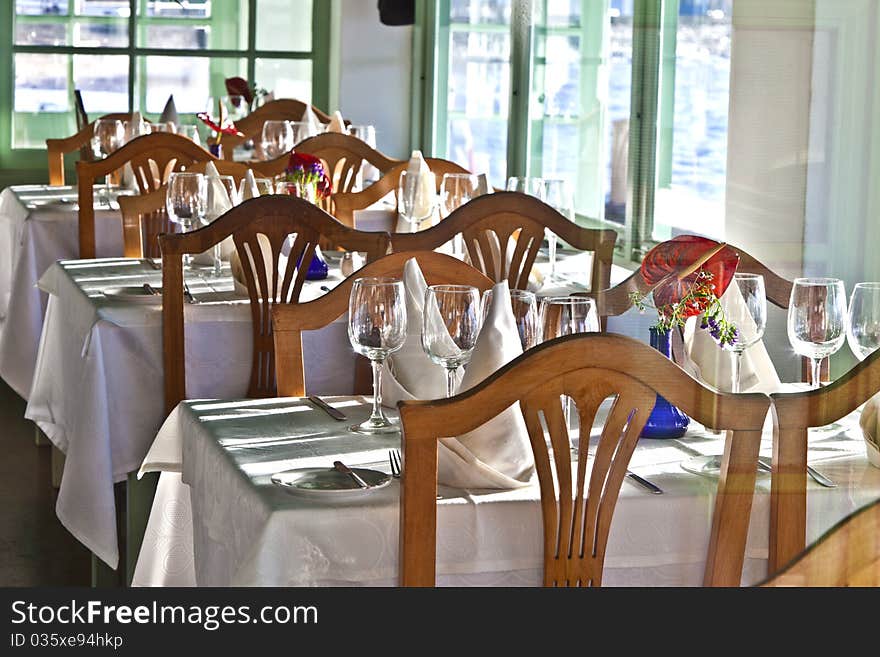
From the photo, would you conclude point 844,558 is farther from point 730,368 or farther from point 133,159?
point 133,159

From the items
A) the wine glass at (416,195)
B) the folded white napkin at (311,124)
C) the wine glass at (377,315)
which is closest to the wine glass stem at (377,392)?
the wine glass at (377,315)

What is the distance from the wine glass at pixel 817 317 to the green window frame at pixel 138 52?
5675 mm

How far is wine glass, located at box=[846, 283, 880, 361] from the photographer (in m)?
0.59

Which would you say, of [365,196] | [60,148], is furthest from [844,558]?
[60,148]

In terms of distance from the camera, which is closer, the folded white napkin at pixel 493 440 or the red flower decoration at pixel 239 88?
the folded white napkin at pixel 493 440

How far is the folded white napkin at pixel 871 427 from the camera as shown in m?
0.61

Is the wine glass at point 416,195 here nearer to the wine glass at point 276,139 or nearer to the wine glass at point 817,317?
the wine glass at point 276,139

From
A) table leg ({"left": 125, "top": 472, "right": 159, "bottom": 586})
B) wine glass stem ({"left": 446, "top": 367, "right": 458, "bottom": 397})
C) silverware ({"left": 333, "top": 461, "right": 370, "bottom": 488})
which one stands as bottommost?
table leg ({"left": 125, "top": 472, "right": 159, "bottom": 586})

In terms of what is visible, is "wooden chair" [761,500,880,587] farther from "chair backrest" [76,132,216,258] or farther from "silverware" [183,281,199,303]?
"chair backrest" [76,132,216,258]

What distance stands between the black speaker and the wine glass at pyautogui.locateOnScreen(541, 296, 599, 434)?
449 centimetres

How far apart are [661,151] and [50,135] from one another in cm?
439

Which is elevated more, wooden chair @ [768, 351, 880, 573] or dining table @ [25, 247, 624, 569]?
wooden chair @ [768, 351, 880, 573]

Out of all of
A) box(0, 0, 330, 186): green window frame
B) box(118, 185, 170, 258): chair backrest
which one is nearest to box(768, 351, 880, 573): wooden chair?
box(118, 185, 170, 258): chair backrest
